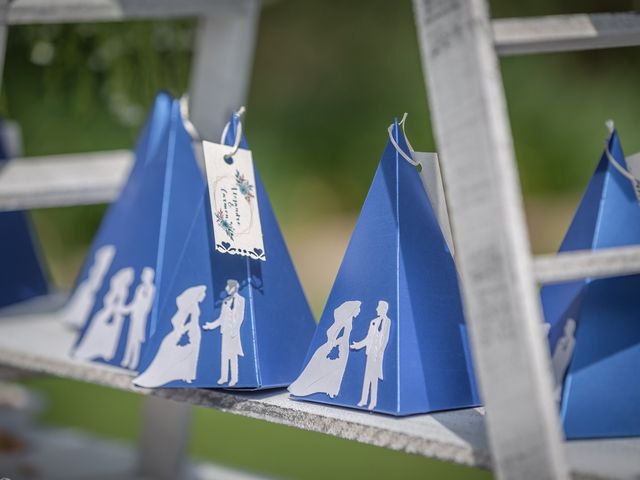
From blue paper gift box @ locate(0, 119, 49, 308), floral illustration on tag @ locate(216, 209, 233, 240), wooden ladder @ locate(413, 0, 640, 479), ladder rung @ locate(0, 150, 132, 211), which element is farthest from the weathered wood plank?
blue paper gift box @ locate(0, 119, 49, 308)

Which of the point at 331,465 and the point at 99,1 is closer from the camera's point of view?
the point at 99,1

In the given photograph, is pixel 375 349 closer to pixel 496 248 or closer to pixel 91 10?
pixel 496 248

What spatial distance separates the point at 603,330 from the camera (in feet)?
2.48

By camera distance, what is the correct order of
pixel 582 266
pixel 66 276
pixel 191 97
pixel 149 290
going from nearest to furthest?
pixel 582 266, pixel 149 290, pixel 191 97, pixel 66 276

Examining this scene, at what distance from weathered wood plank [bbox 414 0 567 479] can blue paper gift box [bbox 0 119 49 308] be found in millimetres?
933

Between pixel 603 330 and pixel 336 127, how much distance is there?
3581mm

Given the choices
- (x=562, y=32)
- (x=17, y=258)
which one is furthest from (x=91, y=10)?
(x=562, y=32)

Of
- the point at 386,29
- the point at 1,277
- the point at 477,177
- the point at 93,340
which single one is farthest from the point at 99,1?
the point at 386,29

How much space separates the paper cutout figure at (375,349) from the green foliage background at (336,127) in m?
1.47

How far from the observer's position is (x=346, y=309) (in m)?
0.83

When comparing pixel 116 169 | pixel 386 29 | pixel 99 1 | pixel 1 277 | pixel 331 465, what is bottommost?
pixel 331 465

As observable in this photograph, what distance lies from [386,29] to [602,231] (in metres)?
3.76

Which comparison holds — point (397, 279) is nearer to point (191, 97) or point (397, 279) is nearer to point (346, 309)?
point (346, 309)

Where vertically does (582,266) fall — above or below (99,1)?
below
